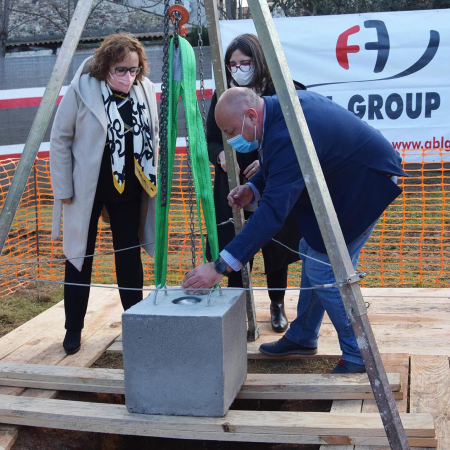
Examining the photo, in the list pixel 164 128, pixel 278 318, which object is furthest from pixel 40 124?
pixel 278 318

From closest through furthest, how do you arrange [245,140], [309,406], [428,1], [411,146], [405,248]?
[245,140] → [309,406] → [405,248] → [411,146] → [428,1]

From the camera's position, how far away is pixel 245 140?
2598mm

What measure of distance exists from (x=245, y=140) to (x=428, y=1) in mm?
14026

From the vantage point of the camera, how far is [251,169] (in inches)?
132

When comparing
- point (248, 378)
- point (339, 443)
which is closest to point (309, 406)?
point (248, 378)

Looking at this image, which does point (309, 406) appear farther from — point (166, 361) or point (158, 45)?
point (158, 45)

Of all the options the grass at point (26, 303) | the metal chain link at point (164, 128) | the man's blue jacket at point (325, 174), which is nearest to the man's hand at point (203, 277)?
the man's blue jacket at point (325, 174)

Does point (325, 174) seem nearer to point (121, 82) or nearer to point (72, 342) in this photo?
point (121, 82)

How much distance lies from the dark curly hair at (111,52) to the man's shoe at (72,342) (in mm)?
1464

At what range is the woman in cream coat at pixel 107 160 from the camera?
3244 millimetres

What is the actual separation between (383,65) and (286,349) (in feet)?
19.3

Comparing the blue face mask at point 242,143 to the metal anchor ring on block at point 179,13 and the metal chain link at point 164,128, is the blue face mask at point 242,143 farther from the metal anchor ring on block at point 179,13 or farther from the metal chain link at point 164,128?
the metal anchor ring on block at point 179,13

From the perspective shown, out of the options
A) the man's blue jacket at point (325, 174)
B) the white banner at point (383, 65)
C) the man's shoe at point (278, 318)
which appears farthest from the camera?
the white banner at point (383, 65)

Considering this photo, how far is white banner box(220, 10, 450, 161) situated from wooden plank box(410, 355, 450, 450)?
18.1 ft
